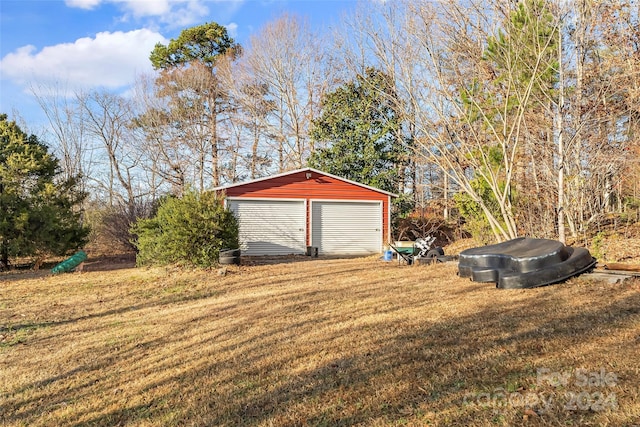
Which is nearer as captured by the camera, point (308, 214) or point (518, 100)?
point (518, 100)

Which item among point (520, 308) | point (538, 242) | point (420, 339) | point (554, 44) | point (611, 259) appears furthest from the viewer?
point (554, 44)

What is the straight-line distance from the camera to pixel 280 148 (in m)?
25.2

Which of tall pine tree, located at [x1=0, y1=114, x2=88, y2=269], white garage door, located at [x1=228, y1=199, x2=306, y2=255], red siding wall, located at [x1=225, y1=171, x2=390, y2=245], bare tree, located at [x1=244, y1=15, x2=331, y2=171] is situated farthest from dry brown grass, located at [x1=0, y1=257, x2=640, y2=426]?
bare tree, located at [x1=244, y1=15, x2=331, y2=171]

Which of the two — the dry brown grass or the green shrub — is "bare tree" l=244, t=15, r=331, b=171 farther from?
the dry brown grass

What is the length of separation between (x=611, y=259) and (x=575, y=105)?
3137mm

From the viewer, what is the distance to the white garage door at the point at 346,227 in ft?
51.1

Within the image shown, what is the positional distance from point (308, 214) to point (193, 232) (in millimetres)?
6132

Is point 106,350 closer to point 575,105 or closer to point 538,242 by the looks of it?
point 538,242

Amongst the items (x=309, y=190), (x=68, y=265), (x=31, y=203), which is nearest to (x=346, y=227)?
(x=309, y=190)

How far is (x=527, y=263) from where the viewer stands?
602 cm

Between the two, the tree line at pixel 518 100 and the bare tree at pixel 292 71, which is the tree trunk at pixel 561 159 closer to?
the tree line at pixel 518 100

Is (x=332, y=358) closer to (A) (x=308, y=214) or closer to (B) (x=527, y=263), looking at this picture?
(B) (x=527, y=263)

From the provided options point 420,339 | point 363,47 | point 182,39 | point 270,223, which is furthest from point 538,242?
point 182,39

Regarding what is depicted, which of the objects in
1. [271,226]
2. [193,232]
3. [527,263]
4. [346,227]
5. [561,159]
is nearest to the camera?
[527,263]
